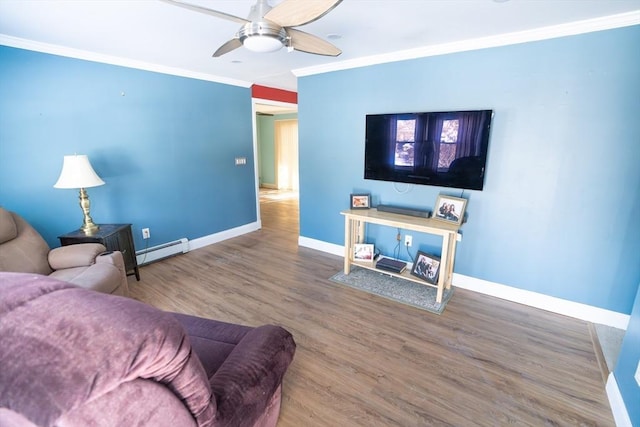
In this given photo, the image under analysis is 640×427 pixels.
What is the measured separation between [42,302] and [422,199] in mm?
2962

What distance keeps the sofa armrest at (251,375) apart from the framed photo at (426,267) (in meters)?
1.83

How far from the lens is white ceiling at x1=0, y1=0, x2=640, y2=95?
195cm

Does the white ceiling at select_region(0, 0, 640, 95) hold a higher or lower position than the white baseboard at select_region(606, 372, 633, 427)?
higher

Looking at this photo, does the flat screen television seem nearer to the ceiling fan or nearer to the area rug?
the area rug

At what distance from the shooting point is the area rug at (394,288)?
108 inches

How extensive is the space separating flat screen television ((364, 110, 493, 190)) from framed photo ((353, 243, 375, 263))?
755 mm

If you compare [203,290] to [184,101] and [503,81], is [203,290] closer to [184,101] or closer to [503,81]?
[184,101]

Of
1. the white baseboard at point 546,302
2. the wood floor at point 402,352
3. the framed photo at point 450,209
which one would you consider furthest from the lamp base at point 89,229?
the white baseboard at point 546,302

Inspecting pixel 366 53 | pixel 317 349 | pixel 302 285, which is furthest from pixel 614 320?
pixel 366 53

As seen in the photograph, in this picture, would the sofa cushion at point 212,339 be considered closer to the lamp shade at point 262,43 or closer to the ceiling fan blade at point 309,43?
the lamp shade at point 262,43

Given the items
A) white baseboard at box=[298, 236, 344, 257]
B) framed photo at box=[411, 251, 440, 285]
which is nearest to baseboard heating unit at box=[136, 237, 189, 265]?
white baseboard at box=[298, 236, 344, 257]

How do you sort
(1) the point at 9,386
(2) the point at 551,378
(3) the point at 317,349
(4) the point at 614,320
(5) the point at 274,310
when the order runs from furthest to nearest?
(5) the point at 274,310, (4) the point at 614,320, (3) the point at 317,349, (2) the point at 551,378, (1) the point at 9,386

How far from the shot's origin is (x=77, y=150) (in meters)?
2.99

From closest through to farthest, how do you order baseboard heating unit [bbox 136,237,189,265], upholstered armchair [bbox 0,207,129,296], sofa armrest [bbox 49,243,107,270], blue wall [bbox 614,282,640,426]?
blue wall [bbox 614,282,640,426] → upholstered armchair [bbox 0,207,129,296] → sofa armrest [bbox 49,243,107,270] → baseboard heating unit [bbox 136,237,189,265]
